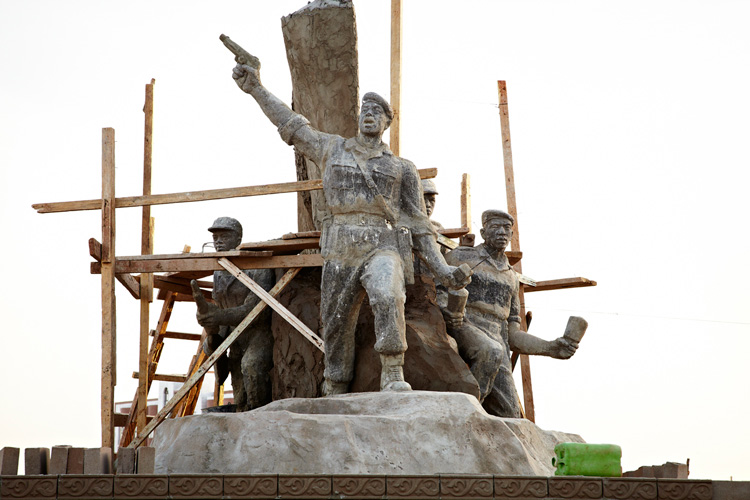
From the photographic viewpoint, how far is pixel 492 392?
35.0 feet

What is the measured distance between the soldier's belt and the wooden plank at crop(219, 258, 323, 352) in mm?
1489

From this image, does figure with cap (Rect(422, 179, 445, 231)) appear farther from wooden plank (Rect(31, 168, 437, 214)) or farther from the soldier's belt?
the soldier's belt

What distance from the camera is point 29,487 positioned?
676 cm

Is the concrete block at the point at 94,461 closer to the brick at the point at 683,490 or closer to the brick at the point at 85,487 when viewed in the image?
the brick at the point at 85,487

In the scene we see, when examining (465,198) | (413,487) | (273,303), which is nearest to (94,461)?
(413,487)

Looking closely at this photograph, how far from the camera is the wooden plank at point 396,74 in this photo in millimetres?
10945

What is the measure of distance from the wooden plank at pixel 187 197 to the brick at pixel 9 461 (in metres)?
3.98

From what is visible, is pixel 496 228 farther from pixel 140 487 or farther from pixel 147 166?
pixel 140 487

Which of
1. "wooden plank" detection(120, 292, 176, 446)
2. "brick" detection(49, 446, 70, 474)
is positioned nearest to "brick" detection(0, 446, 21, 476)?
"brick" detection(49, 446, 70, 474)

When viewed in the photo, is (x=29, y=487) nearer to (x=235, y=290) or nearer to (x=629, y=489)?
(x=629, y=489)

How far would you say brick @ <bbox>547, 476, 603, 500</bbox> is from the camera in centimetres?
702

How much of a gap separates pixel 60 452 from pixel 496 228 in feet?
17.6

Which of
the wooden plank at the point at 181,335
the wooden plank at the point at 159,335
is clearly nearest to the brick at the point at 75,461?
the wooden plank at the point at 159,335

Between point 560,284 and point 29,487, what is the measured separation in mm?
7482
